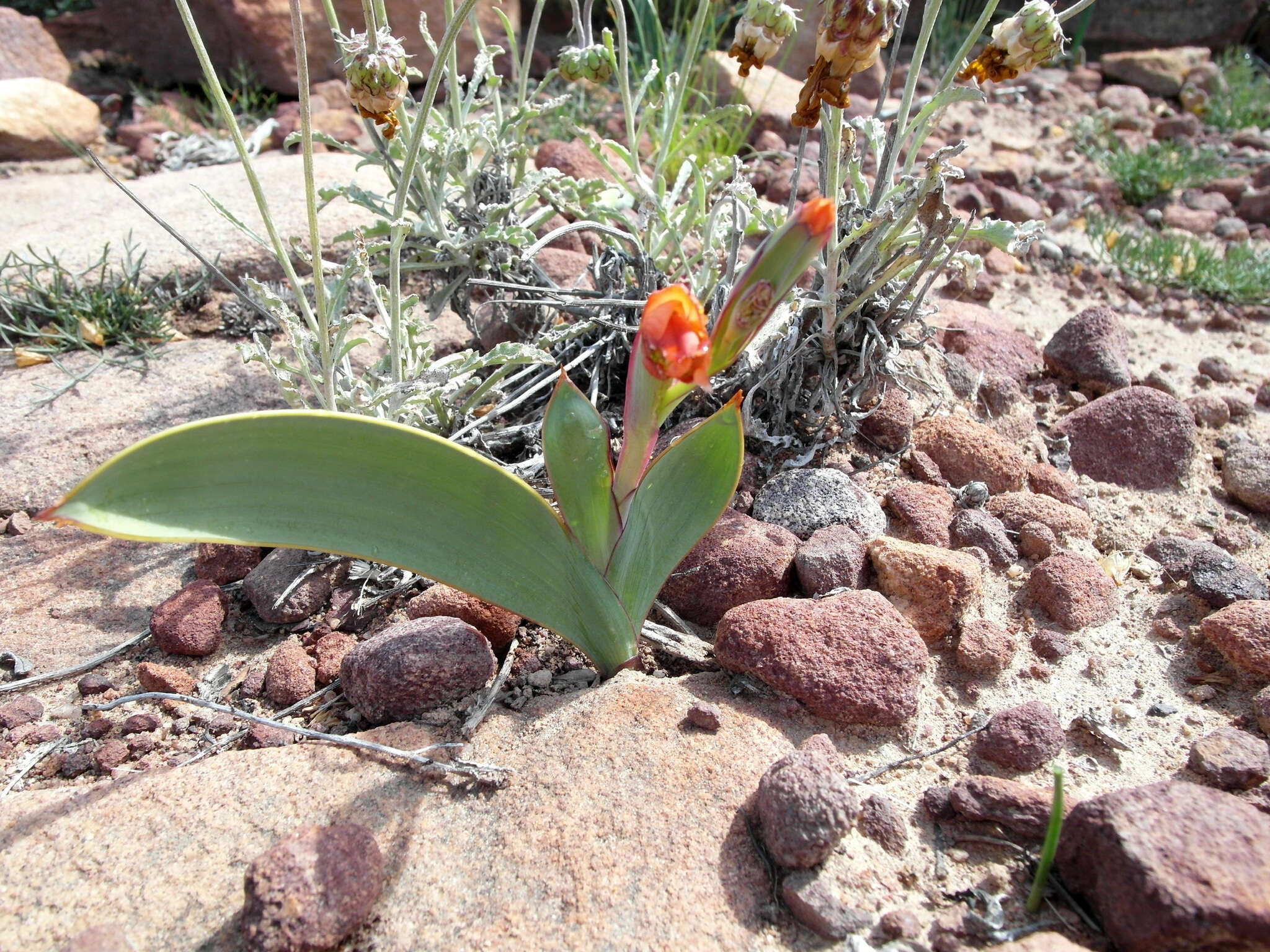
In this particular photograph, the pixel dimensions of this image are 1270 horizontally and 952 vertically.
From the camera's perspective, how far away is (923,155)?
12.1ft

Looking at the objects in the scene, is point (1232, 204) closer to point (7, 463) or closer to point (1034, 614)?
point (1034, 614)

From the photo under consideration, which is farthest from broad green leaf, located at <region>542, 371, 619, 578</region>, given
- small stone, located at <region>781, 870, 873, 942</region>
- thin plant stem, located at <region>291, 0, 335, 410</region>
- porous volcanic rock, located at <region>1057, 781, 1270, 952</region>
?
porous volcanic rock, located at <region>1057, 781, 1270, 952</region>

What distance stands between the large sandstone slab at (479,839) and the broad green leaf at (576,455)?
12.5 inches

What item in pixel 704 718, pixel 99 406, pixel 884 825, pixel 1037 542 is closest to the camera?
pixel 884 825

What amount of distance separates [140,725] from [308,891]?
0.65 m

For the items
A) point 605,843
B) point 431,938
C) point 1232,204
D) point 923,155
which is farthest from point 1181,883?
point 1232,204

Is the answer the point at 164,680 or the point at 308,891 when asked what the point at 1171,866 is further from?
the point at 164,680

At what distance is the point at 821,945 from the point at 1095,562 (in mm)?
1112

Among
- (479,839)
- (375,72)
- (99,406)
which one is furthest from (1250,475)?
(99,406)

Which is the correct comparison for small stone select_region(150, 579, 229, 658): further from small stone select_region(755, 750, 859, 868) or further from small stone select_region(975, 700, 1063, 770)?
small stone select_region(975, 700, 1063, 770)

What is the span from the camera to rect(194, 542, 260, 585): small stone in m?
1.83

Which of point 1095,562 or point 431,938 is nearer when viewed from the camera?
point 431,938

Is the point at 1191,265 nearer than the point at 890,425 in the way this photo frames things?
No

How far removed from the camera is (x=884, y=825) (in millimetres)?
1215
